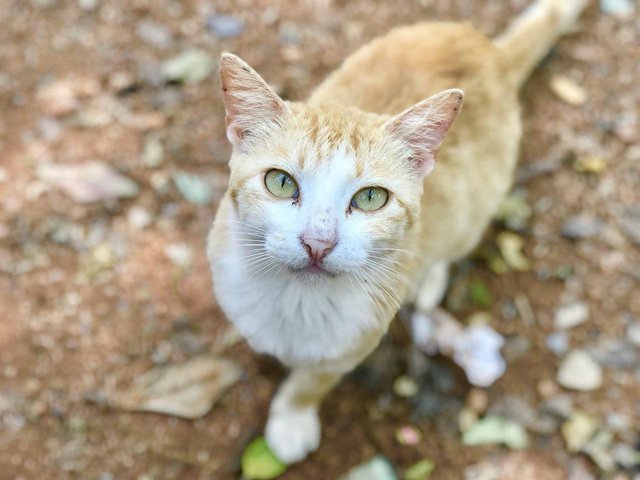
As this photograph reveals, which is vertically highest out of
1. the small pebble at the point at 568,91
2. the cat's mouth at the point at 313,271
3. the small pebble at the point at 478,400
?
the cat's mouth at the point at 313,271

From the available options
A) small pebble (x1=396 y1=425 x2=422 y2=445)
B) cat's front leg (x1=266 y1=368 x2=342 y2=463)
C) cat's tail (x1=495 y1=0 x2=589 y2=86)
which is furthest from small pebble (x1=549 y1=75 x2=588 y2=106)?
cat's front leg (x1=266 y1=368 x2=342 y2=463)

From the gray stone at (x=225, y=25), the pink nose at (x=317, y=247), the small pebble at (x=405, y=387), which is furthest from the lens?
the gray stone at (x=225, y=25)

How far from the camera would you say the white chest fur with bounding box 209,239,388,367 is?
1.95 metres

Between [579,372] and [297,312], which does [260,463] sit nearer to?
[297,312]

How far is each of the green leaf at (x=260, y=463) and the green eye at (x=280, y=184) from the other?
1.21 metres

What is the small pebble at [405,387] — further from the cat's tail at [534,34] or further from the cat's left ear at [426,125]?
the cat's tail at [534,34]

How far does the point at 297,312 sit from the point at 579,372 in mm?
1471

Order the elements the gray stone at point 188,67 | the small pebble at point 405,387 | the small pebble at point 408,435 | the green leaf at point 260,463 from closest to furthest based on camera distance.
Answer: the green leaf at point 260,463, the small pebble at point 408,435, the small pebble at point 405,387, the gray stone at point 188,67

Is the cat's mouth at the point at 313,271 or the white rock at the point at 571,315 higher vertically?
the cat's mouth at the point at 313,271

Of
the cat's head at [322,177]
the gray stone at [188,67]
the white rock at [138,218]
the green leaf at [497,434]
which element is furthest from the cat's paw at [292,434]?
the gray stone at [188,67]

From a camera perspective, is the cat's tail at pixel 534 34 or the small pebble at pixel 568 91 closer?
the cat's tail at pixel 534 34

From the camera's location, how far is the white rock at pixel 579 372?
2.78 metres

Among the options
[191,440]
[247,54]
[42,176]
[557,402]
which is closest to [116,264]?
[42,176]

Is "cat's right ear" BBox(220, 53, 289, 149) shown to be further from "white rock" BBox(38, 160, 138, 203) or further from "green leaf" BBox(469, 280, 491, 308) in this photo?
"green leaf" BBox(469, 280, 491, 308)
